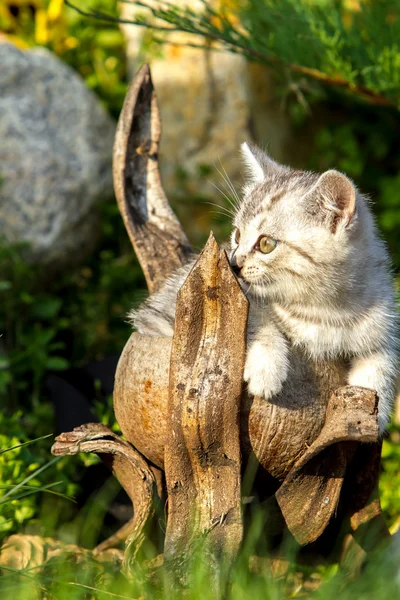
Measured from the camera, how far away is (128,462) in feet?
7.84

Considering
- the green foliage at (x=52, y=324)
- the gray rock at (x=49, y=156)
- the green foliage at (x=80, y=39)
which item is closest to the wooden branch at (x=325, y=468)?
the green foliage at (x=52, y=324)

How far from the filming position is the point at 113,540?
2869mm

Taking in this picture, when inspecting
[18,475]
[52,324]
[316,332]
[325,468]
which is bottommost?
[52,324]

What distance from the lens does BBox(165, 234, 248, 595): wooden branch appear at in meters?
2.14

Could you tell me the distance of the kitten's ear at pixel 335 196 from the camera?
2293mm

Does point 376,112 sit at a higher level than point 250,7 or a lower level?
lower

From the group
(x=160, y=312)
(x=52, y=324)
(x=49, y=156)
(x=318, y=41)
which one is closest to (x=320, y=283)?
(x=160, y=312)

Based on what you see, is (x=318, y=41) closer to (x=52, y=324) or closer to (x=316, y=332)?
(x=316, y=332)

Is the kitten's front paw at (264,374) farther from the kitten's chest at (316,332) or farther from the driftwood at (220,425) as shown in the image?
the kitten's chest at (316,332)

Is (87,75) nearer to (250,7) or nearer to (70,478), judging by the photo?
(250,7)

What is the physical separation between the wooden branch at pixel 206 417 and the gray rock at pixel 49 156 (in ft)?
7.47

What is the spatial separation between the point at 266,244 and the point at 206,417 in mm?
607

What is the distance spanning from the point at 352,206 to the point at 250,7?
6.84 feet

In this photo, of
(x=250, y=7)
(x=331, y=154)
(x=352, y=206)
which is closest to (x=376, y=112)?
(x=331, y=154)
